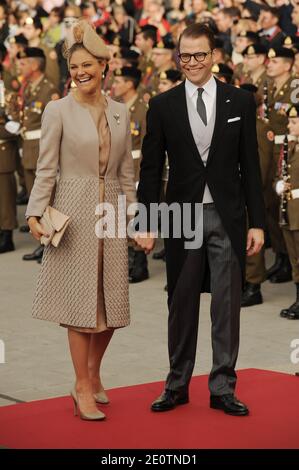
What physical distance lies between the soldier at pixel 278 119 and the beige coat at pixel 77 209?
407cm

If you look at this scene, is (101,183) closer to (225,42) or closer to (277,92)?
(277,92)

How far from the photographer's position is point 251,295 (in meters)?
9.73

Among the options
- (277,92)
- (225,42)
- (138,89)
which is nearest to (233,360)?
(277,92)

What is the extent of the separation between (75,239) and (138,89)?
17.2 ft

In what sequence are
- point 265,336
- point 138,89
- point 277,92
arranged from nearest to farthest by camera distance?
point 265,336 → point 277,92 → point 138,89

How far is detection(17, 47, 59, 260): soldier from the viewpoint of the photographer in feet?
38.8

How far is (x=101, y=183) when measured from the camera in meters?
6.21

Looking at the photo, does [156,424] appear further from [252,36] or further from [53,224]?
[252,36]

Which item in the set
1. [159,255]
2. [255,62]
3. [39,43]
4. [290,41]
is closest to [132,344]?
[159,255]

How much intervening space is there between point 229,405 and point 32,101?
242 inches

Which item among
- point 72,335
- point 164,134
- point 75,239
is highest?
point 164,134

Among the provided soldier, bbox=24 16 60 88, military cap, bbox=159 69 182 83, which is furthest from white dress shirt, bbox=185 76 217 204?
soldier, bbox=24 16 60 88

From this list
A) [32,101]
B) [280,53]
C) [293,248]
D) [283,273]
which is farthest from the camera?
[32,101]

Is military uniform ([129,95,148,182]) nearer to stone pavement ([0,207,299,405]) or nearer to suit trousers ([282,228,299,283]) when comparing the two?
stone pavement ([0,207,299,405])
